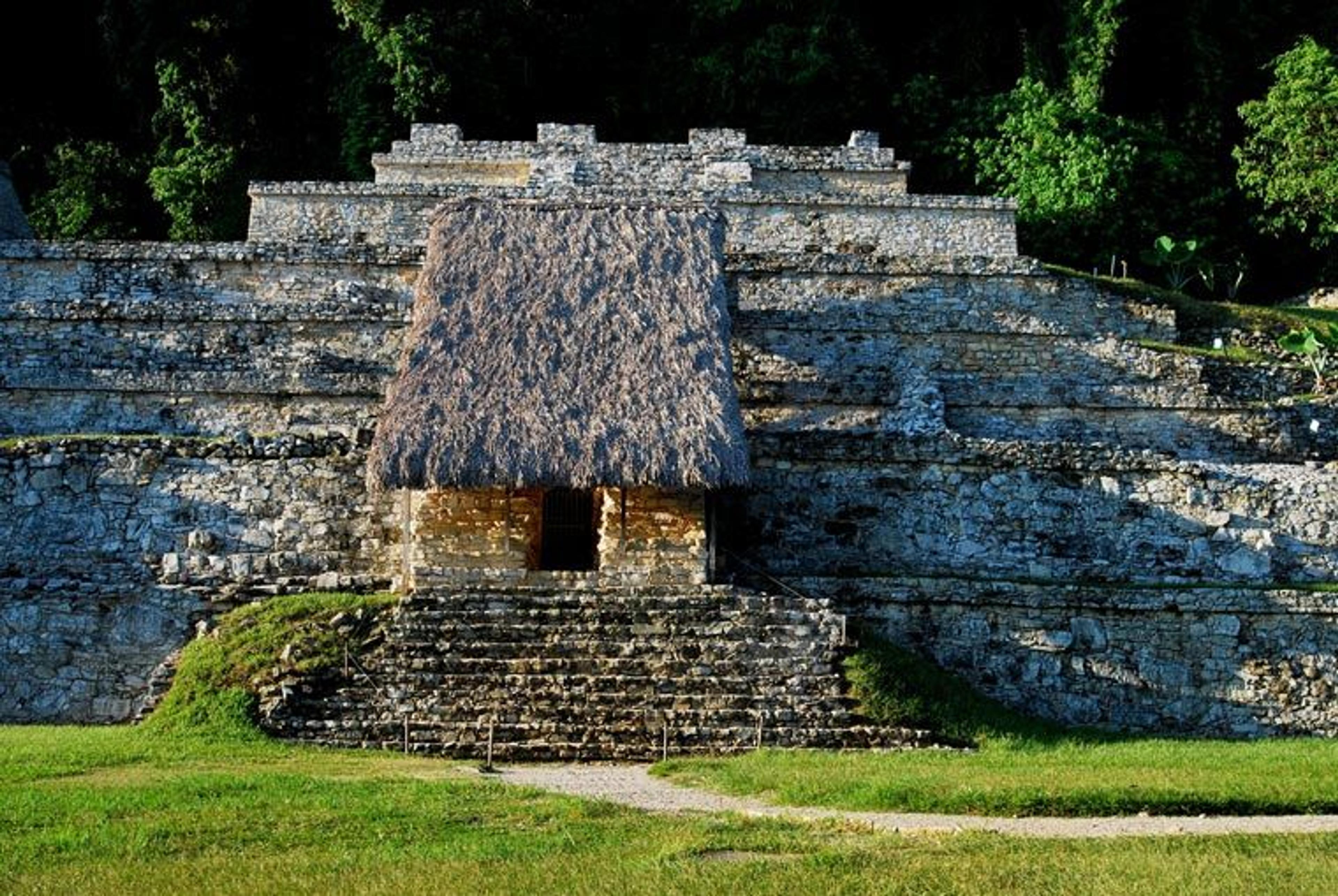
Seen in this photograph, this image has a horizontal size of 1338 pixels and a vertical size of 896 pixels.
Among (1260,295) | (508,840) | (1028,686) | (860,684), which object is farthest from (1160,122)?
(508,840)

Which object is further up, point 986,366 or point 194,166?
point 194,166

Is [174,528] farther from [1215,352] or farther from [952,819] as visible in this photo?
[1215,352]

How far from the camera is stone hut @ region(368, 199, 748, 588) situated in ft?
52.8

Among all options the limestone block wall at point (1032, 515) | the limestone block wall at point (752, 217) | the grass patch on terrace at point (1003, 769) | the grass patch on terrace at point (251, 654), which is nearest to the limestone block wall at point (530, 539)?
the grass patch on terrace at point (251, 654)

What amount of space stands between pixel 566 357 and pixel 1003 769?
589 cm

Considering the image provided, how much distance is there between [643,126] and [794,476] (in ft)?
46.6

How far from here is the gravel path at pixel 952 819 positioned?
10.8 meters

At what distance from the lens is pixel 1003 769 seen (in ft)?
43.3

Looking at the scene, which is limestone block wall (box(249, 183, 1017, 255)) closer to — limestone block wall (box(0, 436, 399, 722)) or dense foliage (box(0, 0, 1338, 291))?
dense foliage (box(0, 0, 1338, 291))

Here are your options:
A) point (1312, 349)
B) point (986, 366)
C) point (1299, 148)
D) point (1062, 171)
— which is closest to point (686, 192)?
point (986, 366)

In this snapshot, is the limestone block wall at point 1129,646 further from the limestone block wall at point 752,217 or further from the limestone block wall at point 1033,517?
the limestone block wall at point 752,217

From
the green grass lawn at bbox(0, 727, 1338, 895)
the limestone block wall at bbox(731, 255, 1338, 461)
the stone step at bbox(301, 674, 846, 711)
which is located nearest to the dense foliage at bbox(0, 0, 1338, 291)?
the limestone block wall at bbox(731, 255, 1338, 461)

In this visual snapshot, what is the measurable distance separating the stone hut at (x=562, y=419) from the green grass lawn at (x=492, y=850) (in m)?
4.31

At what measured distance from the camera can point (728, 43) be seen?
29.9m
